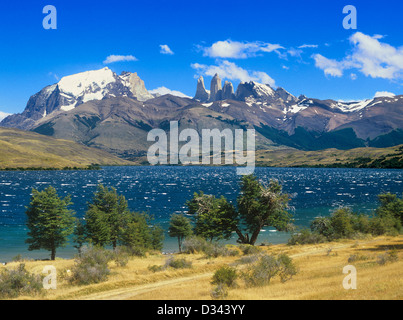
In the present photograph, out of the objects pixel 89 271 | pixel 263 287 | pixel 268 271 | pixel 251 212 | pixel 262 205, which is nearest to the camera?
pixel 263 287

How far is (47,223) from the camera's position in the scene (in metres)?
46.4

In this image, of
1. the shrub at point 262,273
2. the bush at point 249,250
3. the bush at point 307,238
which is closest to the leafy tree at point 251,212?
the bush at point 307,238

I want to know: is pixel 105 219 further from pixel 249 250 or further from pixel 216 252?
pixel 249 250

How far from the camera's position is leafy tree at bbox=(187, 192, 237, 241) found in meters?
51.3

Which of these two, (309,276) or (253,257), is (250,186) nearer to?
(253,257)

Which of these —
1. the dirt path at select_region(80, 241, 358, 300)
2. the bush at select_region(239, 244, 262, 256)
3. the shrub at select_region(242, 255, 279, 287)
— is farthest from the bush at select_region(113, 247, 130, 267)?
the shrub at select_region(242, 255, 279, 287)

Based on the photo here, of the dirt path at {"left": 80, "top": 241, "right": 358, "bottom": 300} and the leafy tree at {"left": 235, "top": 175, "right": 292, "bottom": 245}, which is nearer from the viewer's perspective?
the dirt path at {"left": 80, "top": 241, "right": 358, "bottom": 300}

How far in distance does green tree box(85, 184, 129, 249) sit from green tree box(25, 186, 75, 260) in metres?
3.51

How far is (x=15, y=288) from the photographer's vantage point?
25656mm

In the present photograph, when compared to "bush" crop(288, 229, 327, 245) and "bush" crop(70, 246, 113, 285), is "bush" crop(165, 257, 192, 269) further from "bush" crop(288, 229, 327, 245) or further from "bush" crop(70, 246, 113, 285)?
"bush" crop(288, 229, 327, 245)

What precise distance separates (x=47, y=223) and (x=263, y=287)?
111ft

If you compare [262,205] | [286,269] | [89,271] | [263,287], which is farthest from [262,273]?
[262,205]
